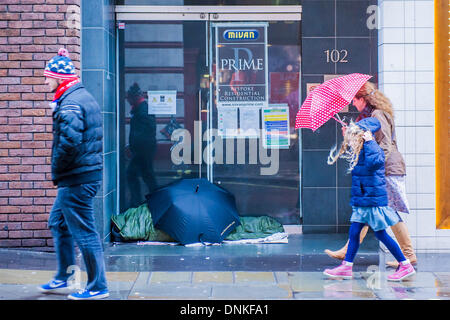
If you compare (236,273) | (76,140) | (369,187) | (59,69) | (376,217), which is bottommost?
(236,273)

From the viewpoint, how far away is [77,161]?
5738 mm

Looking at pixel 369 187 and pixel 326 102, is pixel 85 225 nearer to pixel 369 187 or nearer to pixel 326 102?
pixel 326 102

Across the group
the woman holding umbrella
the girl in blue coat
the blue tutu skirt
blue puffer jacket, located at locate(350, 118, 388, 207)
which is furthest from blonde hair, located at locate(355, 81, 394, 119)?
the blue tutu skirt

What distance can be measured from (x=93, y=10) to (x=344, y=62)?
10.5 feet

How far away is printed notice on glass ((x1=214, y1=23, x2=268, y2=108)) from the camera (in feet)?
29.9

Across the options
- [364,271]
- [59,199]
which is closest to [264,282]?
[364,271]

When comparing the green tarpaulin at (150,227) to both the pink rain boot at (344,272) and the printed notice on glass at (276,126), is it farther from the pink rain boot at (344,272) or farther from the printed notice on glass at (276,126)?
the pink rain boot at (344,272)

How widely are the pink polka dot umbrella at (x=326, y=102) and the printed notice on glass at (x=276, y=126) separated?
2.54 meters

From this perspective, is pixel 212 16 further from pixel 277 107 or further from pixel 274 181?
pixel 274 181

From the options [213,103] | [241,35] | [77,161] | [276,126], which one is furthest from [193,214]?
[77,161]

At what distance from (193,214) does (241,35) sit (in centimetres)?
248

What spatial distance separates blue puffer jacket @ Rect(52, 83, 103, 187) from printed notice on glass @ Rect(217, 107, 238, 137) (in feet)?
11.2

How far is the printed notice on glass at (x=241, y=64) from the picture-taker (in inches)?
359

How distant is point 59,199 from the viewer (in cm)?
586
